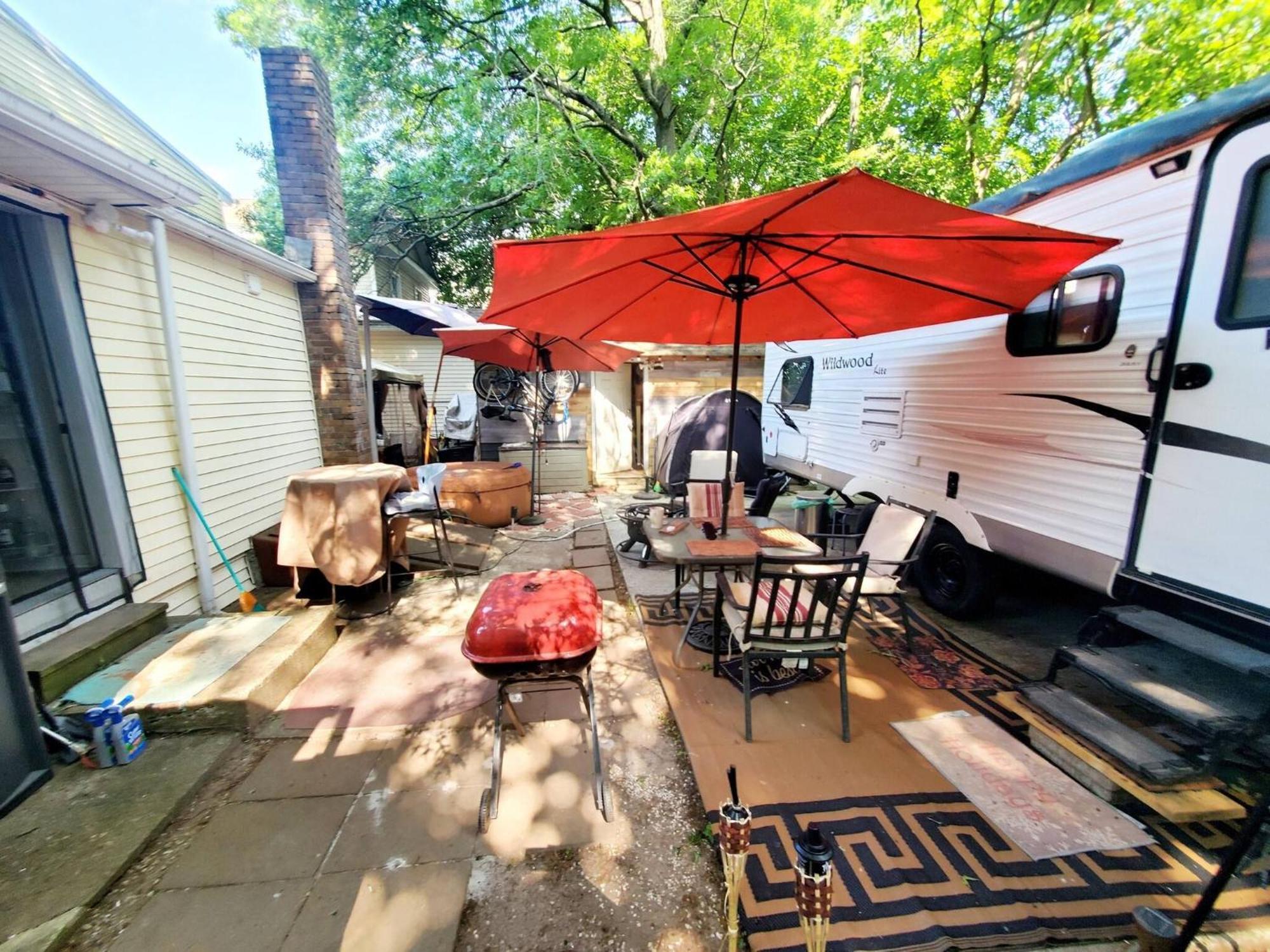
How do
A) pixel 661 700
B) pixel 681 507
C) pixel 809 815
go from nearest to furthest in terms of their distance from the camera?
1. pixel 809 815
2. pixel 661 700
3. pixel 681 507

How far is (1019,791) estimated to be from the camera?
2.11 meters

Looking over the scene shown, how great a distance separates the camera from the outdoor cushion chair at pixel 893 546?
125 inches

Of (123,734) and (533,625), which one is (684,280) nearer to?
(533,625)

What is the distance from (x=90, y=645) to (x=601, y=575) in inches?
133

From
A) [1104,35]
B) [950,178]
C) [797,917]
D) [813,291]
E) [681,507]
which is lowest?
[797,917]

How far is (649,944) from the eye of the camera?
1565 millimetres

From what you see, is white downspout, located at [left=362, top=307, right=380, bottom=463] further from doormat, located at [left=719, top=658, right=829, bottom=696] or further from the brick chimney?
doormat, located at [left=719, top=658, right=829, bottom=696]

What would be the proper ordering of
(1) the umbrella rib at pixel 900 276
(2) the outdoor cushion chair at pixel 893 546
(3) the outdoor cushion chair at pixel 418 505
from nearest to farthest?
(1) the umbrella rib at pixel 900 276 < (2) the outdoor cushion chair at pixel 893 546 < (3) the outdoor cushion chair at pixel 418 505

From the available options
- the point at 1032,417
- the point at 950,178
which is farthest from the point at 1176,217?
the point at 950,178

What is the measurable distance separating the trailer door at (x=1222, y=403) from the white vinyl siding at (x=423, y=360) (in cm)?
1037

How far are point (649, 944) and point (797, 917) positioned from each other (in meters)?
0.55

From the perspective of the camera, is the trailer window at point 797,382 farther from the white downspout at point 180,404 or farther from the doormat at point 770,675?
the white downspout at point 180,404

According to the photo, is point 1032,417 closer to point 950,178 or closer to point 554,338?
point 554,338

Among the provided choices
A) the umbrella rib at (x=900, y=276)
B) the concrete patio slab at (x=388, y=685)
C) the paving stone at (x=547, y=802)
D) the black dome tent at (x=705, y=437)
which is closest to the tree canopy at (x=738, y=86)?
the black dome tent at (x=705, y=437)
